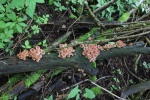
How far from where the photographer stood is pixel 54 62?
313 centimetres

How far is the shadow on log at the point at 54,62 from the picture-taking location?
2848 mm

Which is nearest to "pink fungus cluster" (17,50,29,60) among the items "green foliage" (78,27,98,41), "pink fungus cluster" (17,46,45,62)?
"pink fungus cluster" (17,46,45,62)

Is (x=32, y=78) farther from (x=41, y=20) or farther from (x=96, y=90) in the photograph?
(x=96, y=90)

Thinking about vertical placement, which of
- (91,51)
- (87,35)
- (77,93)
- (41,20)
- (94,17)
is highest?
(41,20)

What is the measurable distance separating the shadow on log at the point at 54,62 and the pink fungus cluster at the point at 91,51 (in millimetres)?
65

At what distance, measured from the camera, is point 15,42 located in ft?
10.5

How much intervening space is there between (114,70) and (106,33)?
80 centimetres

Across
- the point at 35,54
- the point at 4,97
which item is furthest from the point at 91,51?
the point at 4,97

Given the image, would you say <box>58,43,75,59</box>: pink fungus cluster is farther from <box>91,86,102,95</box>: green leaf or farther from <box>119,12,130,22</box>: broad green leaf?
<box>119,12,130,22</box>: broad green leaf

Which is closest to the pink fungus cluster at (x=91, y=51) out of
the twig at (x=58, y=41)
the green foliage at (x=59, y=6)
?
the twig at (x=58, y=41)

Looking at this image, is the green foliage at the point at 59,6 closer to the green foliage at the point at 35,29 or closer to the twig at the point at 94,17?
the twig at the point at 94,17

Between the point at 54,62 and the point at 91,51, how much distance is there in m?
0.59

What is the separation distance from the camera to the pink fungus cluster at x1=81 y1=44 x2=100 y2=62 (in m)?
3.26

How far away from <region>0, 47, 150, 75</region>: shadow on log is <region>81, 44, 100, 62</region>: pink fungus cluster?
0.21 ft
